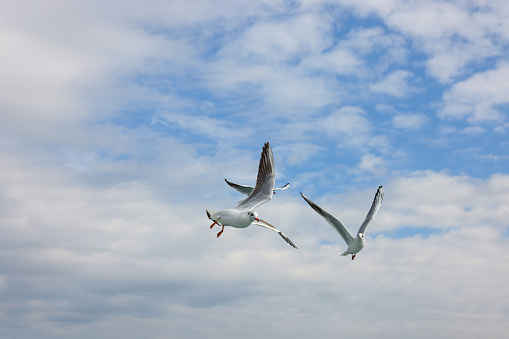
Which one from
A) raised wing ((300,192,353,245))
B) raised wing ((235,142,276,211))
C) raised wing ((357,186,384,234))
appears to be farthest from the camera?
raised wing ((357,186,384,234))

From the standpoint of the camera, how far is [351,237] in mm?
47469

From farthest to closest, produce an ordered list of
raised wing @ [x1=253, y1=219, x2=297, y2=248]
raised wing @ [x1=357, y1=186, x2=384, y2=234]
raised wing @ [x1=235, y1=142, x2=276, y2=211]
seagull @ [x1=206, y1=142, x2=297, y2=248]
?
raised wing @ [x1=357, y1=186, x2=384, y2=234]
raised wing @ [x1=235, y1=142, x2=276, y2=211]
raised wing @ [x1=253, y1=219, x2=297, y2=248]
seagull @ [x1=206, y1=142, x2=297, y2=248]

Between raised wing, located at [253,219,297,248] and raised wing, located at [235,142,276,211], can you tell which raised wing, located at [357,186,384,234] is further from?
raised wing, located at [235,142,276,211]

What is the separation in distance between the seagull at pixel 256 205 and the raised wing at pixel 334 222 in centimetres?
365

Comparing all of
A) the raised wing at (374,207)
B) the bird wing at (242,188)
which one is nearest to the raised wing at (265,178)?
the bird wing at (242,188)

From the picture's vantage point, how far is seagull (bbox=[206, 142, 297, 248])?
131ft

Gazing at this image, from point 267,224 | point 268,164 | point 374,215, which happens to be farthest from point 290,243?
point 374,215

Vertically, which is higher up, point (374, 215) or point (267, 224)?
point (374, 215)

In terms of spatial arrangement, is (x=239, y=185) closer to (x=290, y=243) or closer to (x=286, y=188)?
(x=286, y=188)

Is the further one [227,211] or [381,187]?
[381,187]

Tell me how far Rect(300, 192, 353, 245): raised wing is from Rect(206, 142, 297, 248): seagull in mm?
3649

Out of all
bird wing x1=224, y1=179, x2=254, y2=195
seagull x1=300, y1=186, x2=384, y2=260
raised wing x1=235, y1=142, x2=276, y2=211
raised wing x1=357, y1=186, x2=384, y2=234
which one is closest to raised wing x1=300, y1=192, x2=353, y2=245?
seagull x1=300, y1=186, x2=384, y2=260

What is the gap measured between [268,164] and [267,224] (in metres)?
5.23

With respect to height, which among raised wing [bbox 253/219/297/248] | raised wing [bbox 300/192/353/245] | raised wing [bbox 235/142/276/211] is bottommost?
raised wing [bbox 253/219/297/248]
